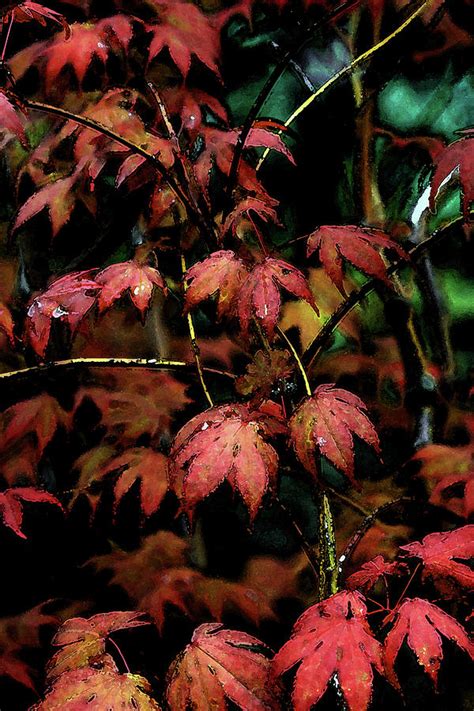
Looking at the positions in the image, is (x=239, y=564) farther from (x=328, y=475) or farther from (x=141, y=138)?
(x=141, y=138)

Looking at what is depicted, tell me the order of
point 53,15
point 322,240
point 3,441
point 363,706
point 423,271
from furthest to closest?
point 423,271 < point 3,441 < point 53,15 < point 322,240 < point 363,706

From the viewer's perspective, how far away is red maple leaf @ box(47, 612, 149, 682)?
111 centimetres

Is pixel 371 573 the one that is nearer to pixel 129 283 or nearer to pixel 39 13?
pixel 129 283

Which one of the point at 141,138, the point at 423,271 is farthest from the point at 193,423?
the point at 423,271

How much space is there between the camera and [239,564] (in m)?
Answer: 1.83

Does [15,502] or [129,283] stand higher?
[129,283]

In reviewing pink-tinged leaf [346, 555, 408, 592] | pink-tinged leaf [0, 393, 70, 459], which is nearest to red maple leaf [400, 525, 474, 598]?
pink-tinged leaf [346, 555, 408, 592]

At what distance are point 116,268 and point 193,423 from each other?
326 millimetres

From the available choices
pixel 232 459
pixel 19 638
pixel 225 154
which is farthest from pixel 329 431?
pixel 19 638

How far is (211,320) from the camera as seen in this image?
1.81 m

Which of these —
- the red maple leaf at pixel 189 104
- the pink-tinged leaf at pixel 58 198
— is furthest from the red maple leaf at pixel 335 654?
the red maple leaf at pixel 189 104

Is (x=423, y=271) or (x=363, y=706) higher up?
(x=423, y=271)

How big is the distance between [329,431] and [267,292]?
24cm

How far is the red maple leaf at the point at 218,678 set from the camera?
101 centimetres
